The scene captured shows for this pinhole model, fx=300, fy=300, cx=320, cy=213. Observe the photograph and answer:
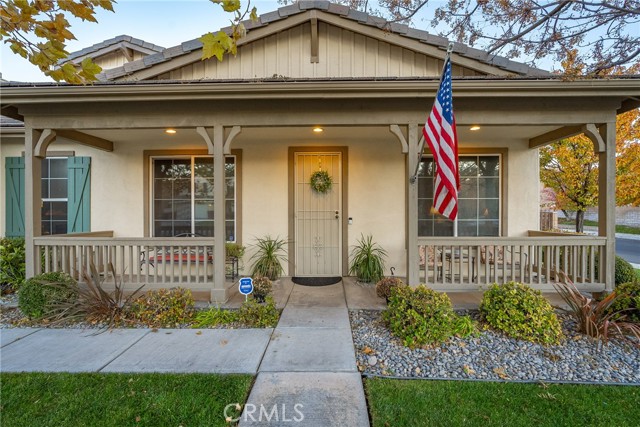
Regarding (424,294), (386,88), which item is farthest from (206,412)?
(386,88)

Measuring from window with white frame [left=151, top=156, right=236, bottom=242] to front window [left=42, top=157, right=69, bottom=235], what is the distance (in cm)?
180

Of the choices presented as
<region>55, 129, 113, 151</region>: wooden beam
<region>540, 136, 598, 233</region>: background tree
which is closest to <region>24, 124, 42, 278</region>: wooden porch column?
<region>55, 129, 113, 151</region>: wooden beam

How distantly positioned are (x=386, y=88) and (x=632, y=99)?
3.34 meters

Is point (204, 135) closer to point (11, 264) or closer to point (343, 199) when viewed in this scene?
point (343, 199)

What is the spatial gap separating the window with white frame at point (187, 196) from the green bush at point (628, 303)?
5.65 m

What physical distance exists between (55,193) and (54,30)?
4.79 m

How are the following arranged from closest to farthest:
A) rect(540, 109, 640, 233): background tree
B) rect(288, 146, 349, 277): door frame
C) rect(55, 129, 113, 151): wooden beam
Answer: rect(55, 129, 113, 151): wooden beam < rect(288, 146, 349, 277): door frame < rect(540, 109, 640, 233): background tree

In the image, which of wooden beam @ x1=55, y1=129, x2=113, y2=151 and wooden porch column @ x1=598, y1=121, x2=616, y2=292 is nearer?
wooden porch column @ x1=598, y1=121, x2=616, y2=292

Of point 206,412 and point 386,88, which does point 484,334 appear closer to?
point 206,412

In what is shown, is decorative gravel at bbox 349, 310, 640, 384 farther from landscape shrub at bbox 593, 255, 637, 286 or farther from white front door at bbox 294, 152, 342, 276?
landscape shrub at bbox 593, 255, 637, 286

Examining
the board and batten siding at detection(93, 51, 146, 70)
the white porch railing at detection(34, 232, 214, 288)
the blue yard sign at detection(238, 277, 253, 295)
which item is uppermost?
the board and batten siding at detection(93, 51, 146, 70)

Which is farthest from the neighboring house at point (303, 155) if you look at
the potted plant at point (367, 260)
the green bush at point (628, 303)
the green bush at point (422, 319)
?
the green bush at point (422, 319)

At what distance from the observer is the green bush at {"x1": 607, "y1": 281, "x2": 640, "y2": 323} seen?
11.2 ft

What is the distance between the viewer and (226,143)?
4.28 metres
